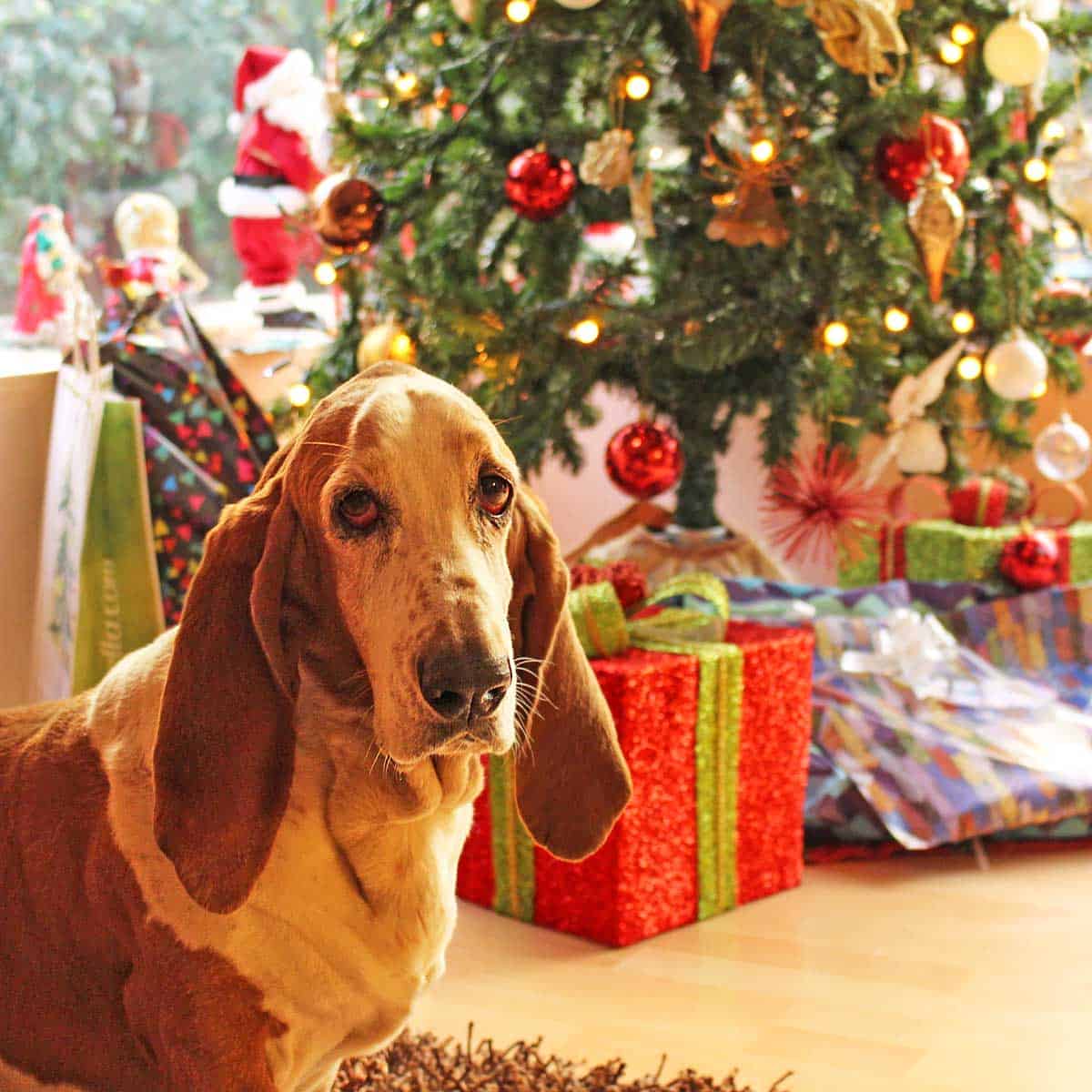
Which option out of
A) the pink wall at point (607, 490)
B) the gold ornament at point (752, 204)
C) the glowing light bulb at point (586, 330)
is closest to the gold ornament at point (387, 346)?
the glowing light bulb at point (586, 330)

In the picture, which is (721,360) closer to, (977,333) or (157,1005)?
(977,333)

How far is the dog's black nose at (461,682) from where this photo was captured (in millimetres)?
917

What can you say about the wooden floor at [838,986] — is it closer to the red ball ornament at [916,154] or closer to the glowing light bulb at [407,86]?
the red ball ornament at [916,154]

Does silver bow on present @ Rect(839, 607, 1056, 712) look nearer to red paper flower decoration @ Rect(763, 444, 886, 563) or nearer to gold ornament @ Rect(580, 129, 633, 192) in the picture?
red paper flower decoration @ Rect(763, 444, 886, 563)

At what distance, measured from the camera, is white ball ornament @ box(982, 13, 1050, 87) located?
238 centimetres

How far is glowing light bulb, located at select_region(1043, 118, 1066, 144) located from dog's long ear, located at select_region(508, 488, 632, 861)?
1984 mm

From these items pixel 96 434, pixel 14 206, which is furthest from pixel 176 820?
pixel 14 206

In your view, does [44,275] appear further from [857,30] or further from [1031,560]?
[1031,560]

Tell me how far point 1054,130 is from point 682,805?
1535 mm

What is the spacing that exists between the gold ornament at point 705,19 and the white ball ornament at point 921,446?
84cm

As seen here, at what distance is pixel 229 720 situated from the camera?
0.99 metres

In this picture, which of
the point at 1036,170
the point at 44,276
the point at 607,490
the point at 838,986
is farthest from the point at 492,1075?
the point at 44,276

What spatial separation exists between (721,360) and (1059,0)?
102cm

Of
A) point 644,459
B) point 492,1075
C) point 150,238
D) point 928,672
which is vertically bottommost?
point 492,1075
